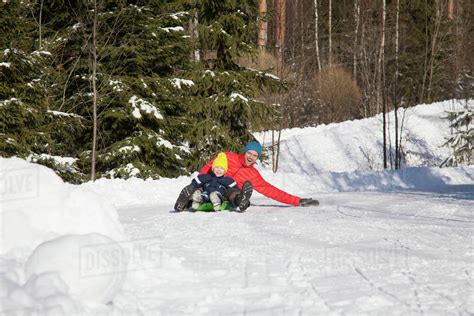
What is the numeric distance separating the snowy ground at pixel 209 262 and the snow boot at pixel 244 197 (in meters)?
1.27

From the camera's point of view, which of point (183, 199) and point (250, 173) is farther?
point (250, 173)

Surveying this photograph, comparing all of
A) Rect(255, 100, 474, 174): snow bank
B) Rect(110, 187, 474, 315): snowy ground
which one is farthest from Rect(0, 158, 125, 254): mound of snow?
Rect(255, 100, 474, 174): snow bank

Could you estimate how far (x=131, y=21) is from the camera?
15.4 m

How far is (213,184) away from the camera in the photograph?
7770 mm

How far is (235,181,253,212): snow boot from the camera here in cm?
753

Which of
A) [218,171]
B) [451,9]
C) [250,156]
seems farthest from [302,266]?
[451,9]

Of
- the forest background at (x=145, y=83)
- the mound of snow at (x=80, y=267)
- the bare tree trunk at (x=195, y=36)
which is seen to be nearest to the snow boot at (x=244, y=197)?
the mound of snow at (x=80, y=267)

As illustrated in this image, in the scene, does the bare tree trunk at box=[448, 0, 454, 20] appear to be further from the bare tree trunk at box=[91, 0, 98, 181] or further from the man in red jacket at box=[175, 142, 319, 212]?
the man in red jacket at box=[175, 142, 319, 212]

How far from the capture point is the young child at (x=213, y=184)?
773 cm

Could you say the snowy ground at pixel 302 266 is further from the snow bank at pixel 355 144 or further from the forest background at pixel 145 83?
the snow bank at pixel 355 144

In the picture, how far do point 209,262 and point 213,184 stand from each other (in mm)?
3674

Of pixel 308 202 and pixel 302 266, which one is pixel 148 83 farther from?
pixel 302 266

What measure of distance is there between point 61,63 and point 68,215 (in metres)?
13.5

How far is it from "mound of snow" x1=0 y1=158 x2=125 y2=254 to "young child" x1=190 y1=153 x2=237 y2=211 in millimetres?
4149
